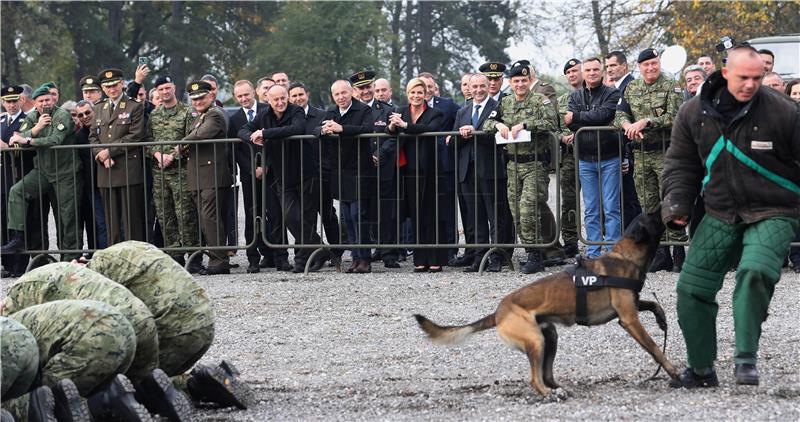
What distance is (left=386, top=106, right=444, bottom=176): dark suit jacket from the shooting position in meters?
12.0

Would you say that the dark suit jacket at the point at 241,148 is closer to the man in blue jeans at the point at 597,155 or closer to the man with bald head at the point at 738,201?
the man in blue jeans at the point at 597,155

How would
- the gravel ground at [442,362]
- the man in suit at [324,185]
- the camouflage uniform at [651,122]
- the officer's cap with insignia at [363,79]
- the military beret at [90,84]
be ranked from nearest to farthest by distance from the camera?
the gravel ground at [442,362] < the camouflage uniform at [651,122] < the man in suit at [324,185] < the officer's cap with insignia at [363,79] < the military beret at [90,84]

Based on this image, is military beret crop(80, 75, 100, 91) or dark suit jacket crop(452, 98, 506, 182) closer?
dark suit jacket crop(452, 98, 506, 182)

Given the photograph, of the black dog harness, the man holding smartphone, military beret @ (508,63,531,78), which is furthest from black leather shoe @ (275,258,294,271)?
the black dog harness

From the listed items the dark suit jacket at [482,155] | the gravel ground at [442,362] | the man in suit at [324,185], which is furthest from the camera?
the man in suit at [324,185]

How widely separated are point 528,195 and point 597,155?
736mm

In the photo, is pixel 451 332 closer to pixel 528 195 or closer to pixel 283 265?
pixel 528 195

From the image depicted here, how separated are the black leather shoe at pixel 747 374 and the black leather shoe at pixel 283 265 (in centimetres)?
695

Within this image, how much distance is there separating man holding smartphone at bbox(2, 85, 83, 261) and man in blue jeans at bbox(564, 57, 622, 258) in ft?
17.0

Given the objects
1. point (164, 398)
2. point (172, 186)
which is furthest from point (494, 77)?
point (164, 398)

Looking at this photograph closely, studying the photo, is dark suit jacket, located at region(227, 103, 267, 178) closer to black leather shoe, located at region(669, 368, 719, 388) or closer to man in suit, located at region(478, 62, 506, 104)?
man in suit, located at region(478, 62, 506, 104)

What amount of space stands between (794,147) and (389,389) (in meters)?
2.44

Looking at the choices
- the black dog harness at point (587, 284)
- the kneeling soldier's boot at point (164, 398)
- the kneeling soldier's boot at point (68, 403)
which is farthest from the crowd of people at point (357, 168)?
the kneeling soldier's boot at point (68, 403)

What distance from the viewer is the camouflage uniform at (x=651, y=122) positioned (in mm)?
11023
